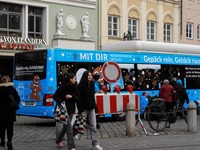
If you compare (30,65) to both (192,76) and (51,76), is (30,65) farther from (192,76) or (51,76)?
(192,76)

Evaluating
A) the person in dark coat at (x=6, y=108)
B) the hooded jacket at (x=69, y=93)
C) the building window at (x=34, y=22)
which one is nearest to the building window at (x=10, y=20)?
the building window at (x=34, y=22)

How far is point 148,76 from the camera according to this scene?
16.3 metres

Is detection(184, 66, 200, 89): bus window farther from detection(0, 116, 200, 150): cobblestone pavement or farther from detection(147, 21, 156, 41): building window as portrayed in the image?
detection(147, 21, 156, 41): building window

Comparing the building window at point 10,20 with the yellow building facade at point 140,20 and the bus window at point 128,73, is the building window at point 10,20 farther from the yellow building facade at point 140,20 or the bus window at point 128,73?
the bus window at point 128,73

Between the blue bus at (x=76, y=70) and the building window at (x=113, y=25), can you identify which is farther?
the building window at (x=113, y=25)

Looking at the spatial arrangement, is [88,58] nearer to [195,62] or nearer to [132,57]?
[132,57]

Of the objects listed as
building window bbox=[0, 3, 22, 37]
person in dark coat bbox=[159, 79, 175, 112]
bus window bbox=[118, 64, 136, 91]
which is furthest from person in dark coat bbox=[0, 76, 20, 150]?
building window bbox=[0, 3, 22, 37]

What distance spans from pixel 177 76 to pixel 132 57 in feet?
8.75

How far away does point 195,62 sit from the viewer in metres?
18.3

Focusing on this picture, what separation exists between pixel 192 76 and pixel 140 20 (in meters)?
→ 12.1

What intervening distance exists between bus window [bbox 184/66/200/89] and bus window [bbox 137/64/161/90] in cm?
176

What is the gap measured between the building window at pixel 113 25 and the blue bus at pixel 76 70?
10.6m

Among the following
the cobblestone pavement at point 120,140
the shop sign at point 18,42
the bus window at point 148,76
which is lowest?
the cobblestone pavement at point 120,140

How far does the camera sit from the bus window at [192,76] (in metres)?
17.7
